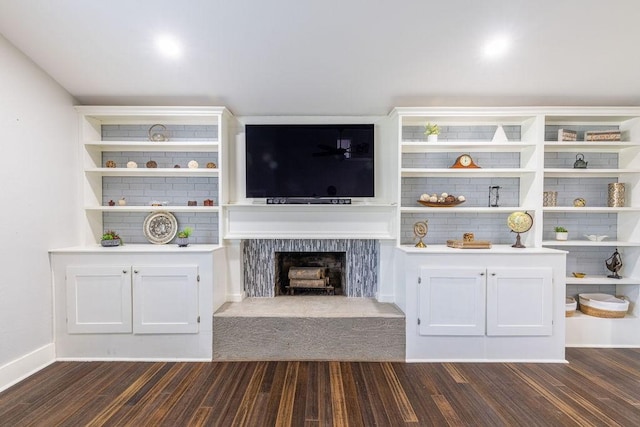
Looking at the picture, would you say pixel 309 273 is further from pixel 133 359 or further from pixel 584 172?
pixel 584 172

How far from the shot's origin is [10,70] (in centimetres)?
234

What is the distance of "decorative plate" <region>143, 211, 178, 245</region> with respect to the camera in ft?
10.5

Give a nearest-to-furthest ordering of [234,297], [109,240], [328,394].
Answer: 1. [328,394]
2. [109,240]
3. [234,297]

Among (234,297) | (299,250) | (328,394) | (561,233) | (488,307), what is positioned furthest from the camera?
(299,250)

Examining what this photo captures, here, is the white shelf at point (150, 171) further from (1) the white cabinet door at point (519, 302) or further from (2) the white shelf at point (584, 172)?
(2) the white shelf at point (584, 172)

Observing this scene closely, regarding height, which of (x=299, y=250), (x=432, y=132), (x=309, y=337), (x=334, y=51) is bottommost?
(x=309, y=337)

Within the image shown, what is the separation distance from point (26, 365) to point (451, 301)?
3434mm

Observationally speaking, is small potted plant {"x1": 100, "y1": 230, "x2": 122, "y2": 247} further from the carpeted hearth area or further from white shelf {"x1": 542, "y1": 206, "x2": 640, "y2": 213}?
white shelf {"x1": 542, "y1": 206, "x2": 640, "y2": 213}

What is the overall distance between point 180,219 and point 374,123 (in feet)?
7.34

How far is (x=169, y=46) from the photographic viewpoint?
7.73 ft

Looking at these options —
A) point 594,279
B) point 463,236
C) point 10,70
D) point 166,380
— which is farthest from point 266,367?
point 594,279

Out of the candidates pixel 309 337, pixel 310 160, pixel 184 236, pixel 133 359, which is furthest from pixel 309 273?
pixel 133 359

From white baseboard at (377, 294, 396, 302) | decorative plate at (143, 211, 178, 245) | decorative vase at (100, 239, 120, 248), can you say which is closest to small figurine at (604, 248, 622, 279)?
white baseboard at (377, 294, 396, 302)

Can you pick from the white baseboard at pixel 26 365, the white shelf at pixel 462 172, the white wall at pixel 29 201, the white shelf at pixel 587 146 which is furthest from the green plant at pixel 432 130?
the white baseboard at pixel 26 365
